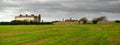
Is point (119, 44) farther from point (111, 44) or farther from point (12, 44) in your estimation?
point (12, 44)

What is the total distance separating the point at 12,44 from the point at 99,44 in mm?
8406

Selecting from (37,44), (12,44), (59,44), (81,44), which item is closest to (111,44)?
(81,44)

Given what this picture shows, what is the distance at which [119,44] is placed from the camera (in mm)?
31250

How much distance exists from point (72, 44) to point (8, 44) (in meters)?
6.11

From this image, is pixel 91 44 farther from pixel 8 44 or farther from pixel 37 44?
pixel 8 44

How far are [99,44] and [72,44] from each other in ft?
8.87

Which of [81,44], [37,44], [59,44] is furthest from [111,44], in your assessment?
[37,44]

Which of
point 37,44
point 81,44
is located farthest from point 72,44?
point 37,44

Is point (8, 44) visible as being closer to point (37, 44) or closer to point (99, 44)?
point (37, 44)

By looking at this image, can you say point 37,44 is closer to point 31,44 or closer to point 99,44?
point 31,44

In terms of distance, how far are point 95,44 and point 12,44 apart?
8.01 m

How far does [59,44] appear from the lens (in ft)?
97.7

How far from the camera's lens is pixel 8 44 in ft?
98.6

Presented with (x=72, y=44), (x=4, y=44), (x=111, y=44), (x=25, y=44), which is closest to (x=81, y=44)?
(x=72, y=44)
